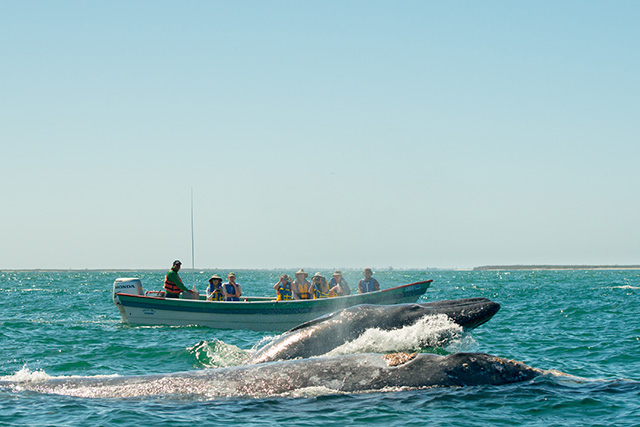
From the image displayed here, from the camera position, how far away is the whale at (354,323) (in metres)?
10.4

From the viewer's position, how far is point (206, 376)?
8.92m

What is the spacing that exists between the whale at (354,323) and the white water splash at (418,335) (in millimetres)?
103

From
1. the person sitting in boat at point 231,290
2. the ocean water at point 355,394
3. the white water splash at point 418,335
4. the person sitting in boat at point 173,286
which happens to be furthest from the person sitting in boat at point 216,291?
the white water splash at point 418,335

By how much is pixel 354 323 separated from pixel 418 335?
1.07 m

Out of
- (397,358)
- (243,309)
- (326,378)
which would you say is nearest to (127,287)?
(243,309)

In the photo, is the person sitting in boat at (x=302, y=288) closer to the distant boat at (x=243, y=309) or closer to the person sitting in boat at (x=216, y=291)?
the distant boat at (x=243, y=309)

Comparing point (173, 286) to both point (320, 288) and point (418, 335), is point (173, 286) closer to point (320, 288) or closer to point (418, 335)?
point (320, 288)

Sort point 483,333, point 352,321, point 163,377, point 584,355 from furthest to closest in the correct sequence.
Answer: point 483,333 → point 584,355 → point 352,321 → point 163,377

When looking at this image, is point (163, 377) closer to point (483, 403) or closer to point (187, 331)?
point (483, 403)

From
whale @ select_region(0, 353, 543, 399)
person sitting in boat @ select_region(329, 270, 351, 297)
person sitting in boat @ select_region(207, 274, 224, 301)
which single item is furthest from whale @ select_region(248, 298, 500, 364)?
person sitting in boat @ select_region(207, 274, 224, 301)

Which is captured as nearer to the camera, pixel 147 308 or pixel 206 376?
pixel 206 376

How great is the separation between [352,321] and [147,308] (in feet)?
44.1

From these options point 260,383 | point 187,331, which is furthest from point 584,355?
point 187,331

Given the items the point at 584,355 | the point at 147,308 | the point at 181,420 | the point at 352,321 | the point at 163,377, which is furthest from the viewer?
the point at 147,308
